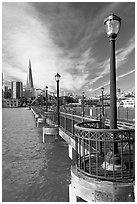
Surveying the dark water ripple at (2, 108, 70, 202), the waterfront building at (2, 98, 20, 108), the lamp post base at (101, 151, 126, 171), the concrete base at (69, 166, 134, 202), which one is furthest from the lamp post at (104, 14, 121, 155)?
the waterfront building at (2, 98, 20, 108)

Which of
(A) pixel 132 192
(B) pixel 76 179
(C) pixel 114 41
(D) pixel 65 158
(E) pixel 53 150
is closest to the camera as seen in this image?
(A) pixel 132 192

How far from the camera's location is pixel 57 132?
12.9 meters

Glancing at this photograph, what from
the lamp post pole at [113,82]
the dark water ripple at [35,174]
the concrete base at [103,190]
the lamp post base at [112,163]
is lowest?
the dark water ripple at [35,174]

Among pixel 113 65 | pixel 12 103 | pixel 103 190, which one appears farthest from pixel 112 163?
pixel 12 103

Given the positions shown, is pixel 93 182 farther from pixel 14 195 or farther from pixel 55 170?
pixel 55 170

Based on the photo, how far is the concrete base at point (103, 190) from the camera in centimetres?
368

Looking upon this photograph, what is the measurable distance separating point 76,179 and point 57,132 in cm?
878

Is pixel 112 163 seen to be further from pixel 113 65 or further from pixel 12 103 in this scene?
pixel 12 103

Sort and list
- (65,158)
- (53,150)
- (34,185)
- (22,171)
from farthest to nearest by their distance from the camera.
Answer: (53,150)
(65,158)
(22,171)
(34,185)

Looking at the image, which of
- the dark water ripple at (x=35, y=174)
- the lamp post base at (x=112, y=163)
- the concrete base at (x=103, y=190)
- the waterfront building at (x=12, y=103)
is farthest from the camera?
the waterfront building at (x=12, y=103)

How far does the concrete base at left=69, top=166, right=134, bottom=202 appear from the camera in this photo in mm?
3680

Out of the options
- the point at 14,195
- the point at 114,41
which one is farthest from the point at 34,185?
the point at 114,41

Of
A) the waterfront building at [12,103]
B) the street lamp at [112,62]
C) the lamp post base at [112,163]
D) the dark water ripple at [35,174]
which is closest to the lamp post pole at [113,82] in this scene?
the street lamp at [112,62]

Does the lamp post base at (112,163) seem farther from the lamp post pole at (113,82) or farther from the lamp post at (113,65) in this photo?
the lamp post pole at (113,82)
